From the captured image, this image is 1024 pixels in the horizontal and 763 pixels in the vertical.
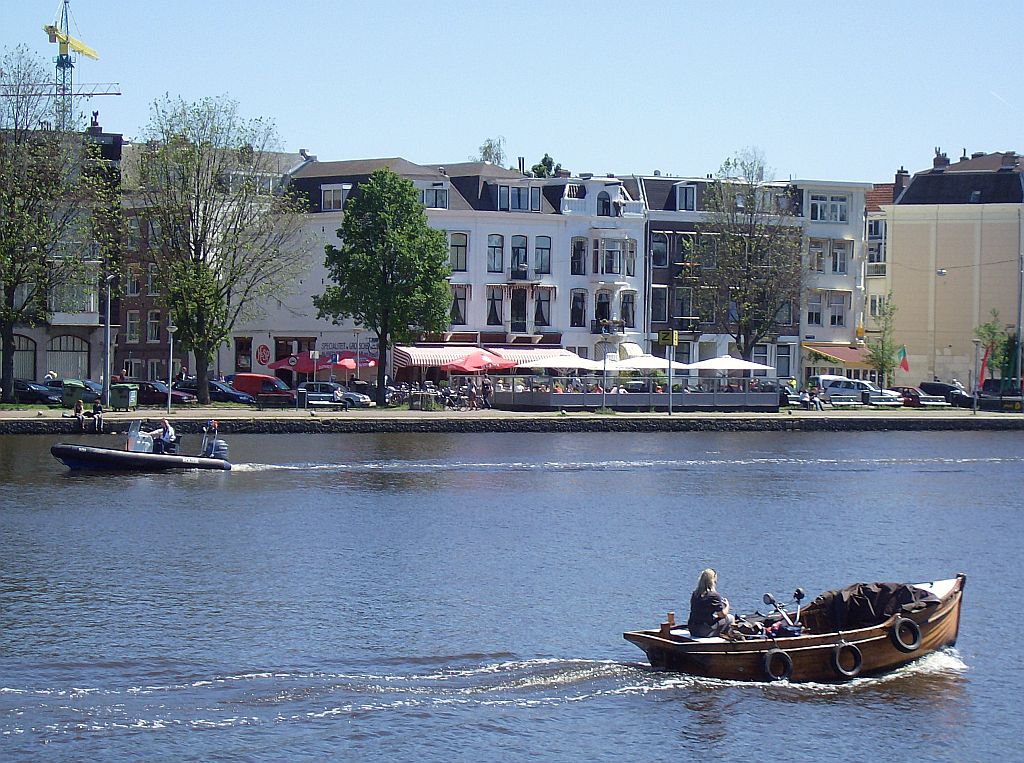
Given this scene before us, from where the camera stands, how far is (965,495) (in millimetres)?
56594

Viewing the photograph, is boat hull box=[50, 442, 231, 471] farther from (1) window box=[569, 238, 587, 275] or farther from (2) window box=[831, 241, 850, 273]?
(2) window box=[831, 241, 850, 273]

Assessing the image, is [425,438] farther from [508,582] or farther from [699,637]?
[699,637]

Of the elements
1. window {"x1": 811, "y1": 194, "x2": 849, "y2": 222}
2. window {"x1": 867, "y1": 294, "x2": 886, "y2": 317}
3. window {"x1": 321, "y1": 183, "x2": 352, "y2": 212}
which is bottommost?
window {"x1": 867, "y1": 294, "x2": 886, "y2": 317}

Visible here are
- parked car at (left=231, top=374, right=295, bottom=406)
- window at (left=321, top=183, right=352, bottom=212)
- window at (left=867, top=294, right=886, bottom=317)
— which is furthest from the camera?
window at (left=867, top=294, right=886, bottom=317)

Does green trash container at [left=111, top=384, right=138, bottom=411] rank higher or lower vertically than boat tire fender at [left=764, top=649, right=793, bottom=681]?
higher

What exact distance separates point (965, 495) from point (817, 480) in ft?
20.3

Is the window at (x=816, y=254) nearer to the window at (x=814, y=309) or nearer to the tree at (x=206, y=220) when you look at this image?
the window at (x=814, y=309)

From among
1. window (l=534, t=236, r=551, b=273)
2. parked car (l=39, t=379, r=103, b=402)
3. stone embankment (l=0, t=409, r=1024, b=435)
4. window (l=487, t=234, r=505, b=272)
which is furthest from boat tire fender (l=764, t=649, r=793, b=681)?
window (l=534, t=236, r=551, b=273)

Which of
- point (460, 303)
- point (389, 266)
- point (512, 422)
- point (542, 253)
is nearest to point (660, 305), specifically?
point (542, 253)

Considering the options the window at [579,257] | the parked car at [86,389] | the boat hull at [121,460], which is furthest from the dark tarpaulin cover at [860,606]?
the window at [579,257]

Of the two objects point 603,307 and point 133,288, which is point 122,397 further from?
point 603,307

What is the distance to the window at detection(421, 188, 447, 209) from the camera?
330ft

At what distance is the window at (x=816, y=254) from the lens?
110 meters

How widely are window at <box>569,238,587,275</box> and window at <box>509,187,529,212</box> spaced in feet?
14.0
